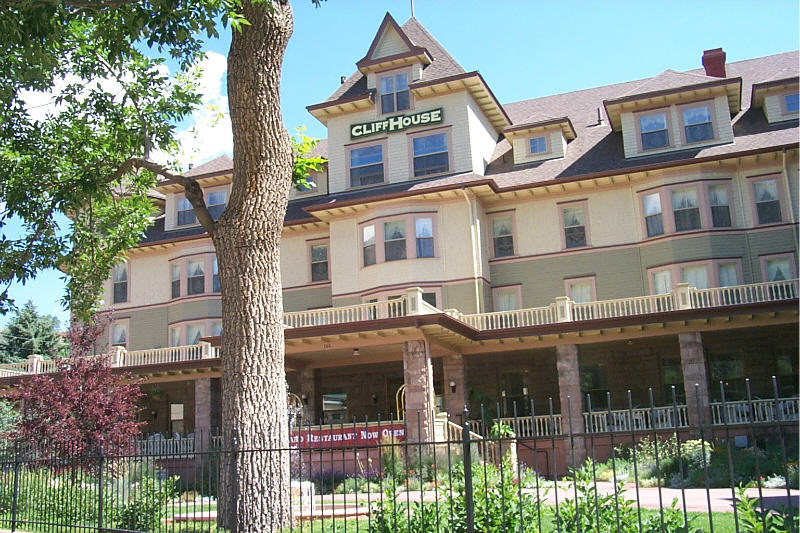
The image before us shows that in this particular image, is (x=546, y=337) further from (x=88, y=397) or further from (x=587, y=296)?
(x=88, y=397)

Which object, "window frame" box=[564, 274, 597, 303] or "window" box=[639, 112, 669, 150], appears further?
"window" box=[639, 112, 669, 150]

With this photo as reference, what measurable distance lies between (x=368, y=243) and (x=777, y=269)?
49.1 ft

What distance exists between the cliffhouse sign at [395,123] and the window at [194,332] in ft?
34.6

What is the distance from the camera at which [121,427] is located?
73.7 ft

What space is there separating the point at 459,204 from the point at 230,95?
18.8 metres

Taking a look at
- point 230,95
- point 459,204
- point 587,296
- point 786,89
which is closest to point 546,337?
point 587,296

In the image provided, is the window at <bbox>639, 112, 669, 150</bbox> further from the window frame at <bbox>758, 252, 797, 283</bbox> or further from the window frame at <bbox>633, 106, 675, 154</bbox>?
the window frame at <bbox>758, 252, 797, 283</bbox>

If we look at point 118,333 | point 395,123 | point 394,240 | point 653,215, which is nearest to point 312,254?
point 394,240

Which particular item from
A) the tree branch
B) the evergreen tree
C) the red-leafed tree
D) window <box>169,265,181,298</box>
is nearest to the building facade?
window <box>169,265,181,298</box>

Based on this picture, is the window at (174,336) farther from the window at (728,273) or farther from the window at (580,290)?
the window at (728,273)

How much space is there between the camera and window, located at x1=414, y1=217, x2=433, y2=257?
101ft

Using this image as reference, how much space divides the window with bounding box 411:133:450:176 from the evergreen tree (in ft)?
86.1

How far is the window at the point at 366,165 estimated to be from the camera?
3300 centimetres

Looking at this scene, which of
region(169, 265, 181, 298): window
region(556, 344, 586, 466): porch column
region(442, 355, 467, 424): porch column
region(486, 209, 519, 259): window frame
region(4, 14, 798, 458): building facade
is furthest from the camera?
region(169, 265, 181, 298): window
